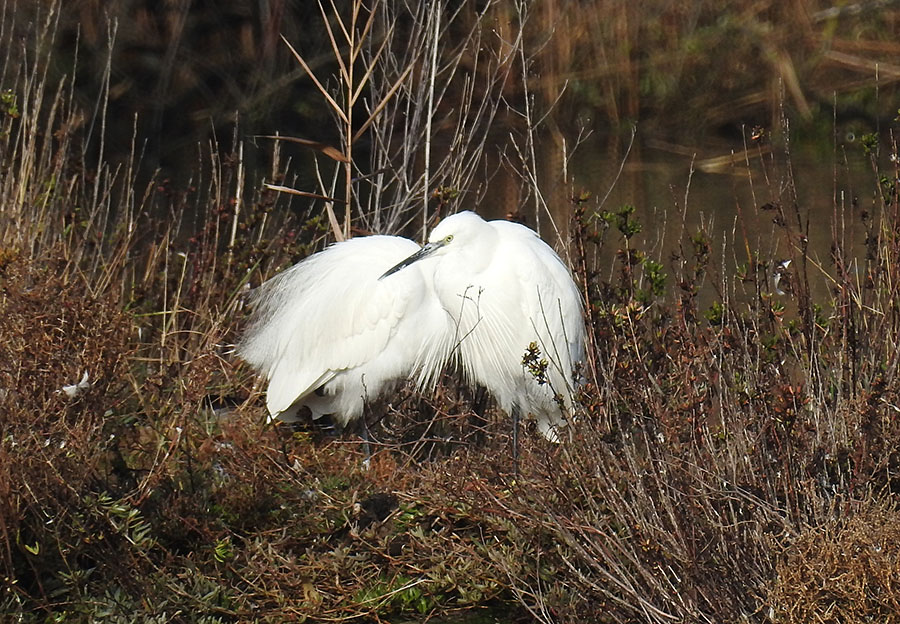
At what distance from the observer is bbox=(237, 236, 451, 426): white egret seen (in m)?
4.13

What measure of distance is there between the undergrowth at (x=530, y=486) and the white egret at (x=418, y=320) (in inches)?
6.9

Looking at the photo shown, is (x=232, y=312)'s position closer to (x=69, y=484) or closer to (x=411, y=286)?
(x=411, y=286)

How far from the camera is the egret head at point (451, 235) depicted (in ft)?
12.5

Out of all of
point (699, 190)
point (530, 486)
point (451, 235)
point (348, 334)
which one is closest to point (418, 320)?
point (348, 334)

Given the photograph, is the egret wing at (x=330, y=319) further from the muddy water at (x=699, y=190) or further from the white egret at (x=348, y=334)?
the muddy water at (x=699, y=190)

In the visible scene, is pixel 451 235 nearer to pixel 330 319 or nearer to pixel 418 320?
pixel 418 320

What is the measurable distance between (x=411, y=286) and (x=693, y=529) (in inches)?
67.0

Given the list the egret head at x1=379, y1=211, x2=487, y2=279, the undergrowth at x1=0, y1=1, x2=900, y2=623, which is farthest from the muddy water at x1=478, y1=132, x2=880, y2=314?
the undergrowth at x1=0, y1=1, x2=900, y2=623

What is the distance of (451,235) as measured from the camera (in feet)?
12.6

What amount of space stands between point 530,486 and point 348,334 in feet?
4.45

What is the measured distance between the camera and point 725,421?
2.81 metres

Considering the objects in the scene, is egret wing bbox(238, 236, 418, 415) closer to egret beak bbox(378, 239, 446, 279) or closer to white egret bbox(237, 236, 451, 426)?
white egret bbox(237, 236, 451, 426)

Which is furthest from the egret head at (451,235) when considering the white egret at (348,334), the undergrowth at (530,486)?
the undergrowth at (530,486)

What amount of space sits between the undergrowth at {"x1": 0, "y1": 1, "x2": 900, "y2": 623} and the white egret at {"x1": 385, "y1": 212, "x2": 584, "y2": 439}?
0.17 meters
